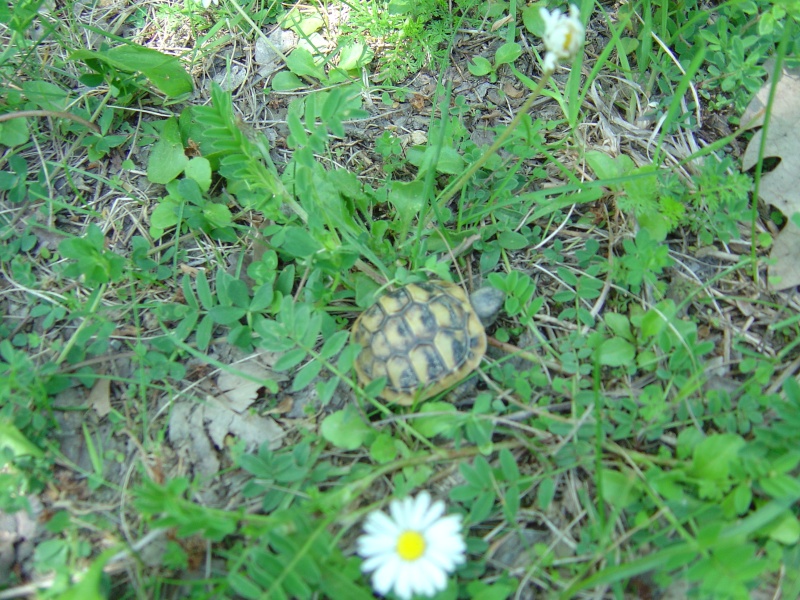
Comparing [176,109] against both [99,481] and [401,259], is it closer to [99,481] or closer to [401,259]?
[401,259]

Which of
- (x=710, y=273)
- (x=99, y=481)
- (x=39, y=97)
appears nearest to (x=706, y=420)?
(x=710, y=273)

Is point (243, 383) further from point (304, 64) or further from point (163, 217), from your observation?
point (304, 64)

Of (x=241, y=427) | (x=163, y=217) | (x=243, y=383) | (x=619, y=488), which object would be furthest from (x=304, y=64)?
(x=619, y=488)

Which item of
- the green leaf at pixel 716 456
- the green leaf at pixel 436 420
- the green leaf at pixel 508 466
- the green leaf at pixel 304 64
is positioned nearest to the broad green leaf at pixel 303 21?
the green leaf at pixel 304 64

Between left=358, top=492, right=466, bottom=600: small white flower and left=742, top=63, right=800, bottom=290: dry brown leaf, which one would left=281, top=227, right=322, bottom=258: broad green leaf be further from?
left=742, top=63, right=800, bottom=290: dry brown leaf

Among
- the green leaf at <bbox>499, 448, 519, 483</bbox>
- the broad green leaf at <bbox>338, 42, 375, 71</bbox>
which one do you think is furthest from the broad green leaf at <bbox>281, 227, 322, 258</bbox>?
the broad green leaf at <bbox>338, 42, 375, 71</bbox>
